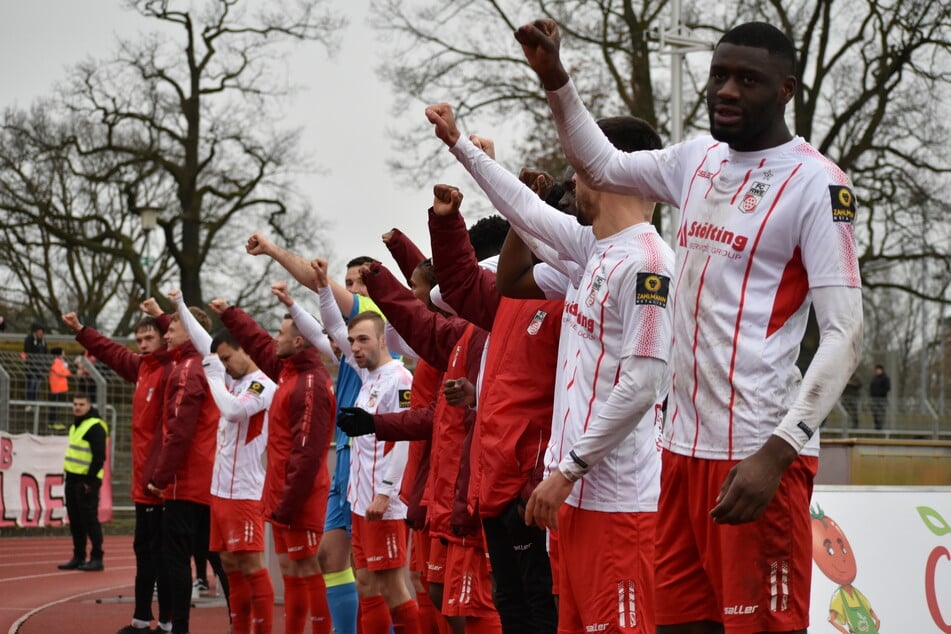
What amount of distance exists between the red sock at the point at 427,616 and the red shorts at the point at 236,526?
2.26 meters

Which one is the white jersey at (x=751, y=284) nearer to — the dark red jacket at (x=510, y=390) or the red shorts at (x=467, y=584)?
the dark red jacket at (x=510, y=390)

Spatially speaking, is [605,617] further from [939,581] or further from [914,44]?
[914,44]

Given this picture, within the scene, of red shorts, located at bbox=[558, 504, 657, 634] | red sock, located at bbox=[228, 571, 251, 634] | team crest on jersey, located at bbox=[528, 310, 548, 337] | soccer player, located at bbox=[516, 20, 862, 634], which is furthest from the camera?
red sock, located at bbox=[228, 571, 251, 634]

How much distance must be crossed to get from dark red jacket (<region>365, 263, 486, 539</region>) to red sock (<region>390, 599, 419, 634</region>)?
1.20 meters

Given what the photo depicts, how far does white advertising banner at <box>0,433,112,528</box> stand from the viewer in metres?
20.3

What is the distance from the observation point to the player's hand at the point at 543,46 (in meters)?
3.62

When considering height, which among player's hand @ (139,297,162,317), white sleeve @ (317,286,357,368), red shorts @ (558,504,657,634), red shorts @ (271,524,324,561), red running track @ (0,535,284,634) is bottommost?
red running track @ (0,535,284,634)

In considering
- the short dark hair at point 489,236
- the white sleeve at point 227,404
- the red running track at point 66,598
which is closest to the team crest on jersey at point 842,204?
the short dark hair at point 489,236

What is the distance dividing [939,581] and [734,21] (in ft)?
67.6

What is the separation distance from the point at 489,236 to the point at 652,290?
9.03ft

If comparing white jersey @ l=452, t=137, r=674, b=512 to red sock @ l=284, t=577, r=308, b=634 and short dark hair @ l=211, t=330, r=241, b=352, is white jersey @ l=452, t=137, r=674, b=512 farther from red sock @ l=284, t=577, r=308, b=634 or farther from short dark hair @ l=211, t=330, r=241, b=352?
short dark hair @ l=211, t=330, r=241, b=352

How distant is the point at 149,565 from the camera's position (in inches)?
425

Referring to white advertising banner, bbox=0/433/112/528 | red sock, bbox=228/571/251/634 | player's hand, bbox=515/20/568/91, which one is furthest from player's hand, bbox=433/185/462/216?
white advertising banner, bbox=0/433/112/528

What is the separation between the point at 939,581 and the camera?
7559 millimetres
